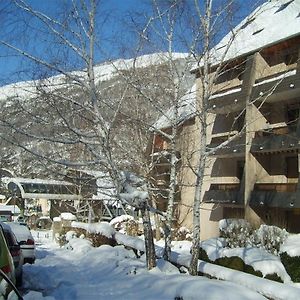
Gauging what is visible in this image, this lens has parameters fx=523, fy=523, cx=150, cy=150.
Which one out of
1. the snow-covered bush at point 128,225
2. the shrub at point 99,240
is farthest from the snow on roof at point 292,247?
the snow-covered bush at point 128,225

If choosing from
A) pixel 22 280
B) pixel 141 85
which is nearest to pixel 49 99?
pixel 141 85

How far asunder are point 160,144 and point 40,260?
13444 mm

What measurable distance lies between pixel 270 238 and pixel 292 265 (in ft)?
11.5

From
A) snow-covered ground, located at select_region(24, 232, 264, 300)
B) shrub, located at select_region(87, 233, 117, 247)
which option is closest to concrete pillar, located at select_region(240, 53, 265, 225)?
shrub, located at select_region(87, 233, 117, 247)

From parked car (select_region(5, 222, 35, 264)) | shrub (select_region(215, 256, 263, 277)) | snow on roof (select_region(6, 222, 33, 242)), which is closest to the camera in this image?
shrub (select_region(215, 256, 263, 277))

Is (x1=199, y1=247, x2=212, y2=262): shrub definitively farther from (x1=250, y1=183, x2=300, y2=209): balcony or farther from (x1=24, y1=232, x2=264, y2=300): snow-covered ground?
(x1=250, y1=183, x2=300, y2=209): balcony

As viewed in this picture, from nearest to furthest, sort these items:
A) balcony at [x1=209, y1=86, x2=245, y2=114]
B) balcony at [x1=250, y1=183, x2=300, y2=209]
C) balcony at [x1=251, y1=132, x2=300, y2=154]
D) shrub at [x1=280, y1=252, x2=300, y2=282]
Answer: shrub at [x1=280, y1=252, x2=300, y2=282]
balcony at [x1=250, y1=183, x2=300, y2=209]
balcony at [x1=251, y1=132, x2=300, y2=154]
balcony at [x1=209, y1=86, x2=245, y2=114]

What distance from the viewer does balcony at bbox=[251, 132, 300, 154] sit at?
82.5 ft

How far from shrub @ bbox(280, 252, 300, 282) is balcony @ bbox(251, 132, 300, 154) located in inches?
491

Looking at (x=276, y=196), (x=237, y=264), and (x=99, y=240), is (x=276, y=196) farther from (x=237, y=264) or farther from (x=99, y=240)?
(x=237, y=264)

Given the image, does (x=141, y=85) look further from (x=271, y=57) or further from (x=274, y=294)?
(x=271, y=57)

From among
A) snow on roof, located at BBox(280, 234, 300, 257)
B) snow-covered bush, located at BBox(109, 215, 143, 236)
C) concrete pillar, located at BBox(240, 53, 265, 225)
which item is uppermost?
concrete pillar, located at BBox(240, 53, 265, 225)

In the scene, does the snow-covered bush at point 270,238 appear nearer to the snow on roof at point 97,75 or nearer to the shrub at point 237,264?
the shrub at point 237,264

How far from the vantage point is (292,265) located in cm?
1283
